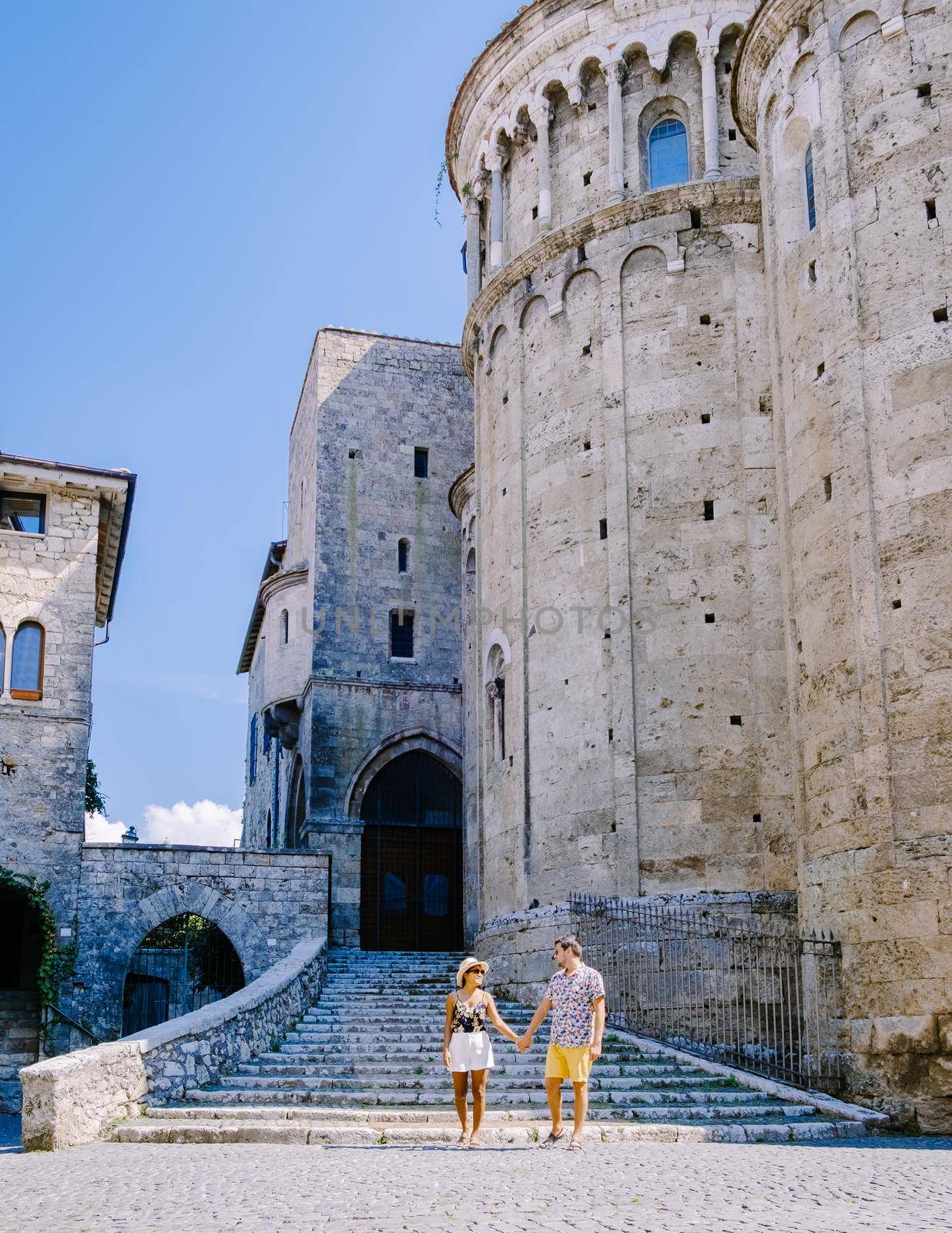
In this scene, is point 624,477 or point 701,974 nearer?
point 701,974

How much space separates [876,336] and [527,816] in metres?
9.38

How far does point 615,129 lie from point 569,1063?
1751cm

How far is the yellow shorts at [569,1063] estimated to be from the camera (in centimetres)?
1209

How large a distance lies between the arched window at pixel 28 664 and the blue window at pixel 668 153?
12776 millimetres

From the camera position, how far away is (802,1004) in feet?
58.7

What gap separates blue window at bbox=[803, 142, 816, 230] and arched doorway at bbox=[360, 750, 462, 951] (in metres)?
16.1

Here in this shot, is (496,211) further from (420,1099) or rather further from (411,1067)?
(420,1099)

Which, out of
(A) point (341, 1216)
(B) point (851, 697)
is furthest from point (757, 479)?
(A) point (341, 1216)

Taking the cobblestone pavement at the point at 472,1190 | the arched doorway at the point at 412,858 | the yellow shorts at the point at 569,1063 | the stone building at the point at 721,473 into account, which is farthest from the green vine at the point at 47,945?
the yellow shorts at the point at 569,1063

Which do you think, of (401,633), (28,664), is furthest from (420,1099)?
(401,633)

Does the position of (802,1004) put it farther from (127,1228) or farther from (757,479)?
(127,1228)

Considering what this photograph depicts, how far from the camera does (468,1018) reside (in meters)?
12.2

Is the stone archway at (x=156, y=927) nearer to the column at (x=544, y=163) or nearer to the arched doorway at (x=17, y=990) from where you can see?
the arched doorway at (x=17, y=990)

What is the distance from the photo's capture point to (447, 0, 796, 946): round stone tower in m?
21.8
